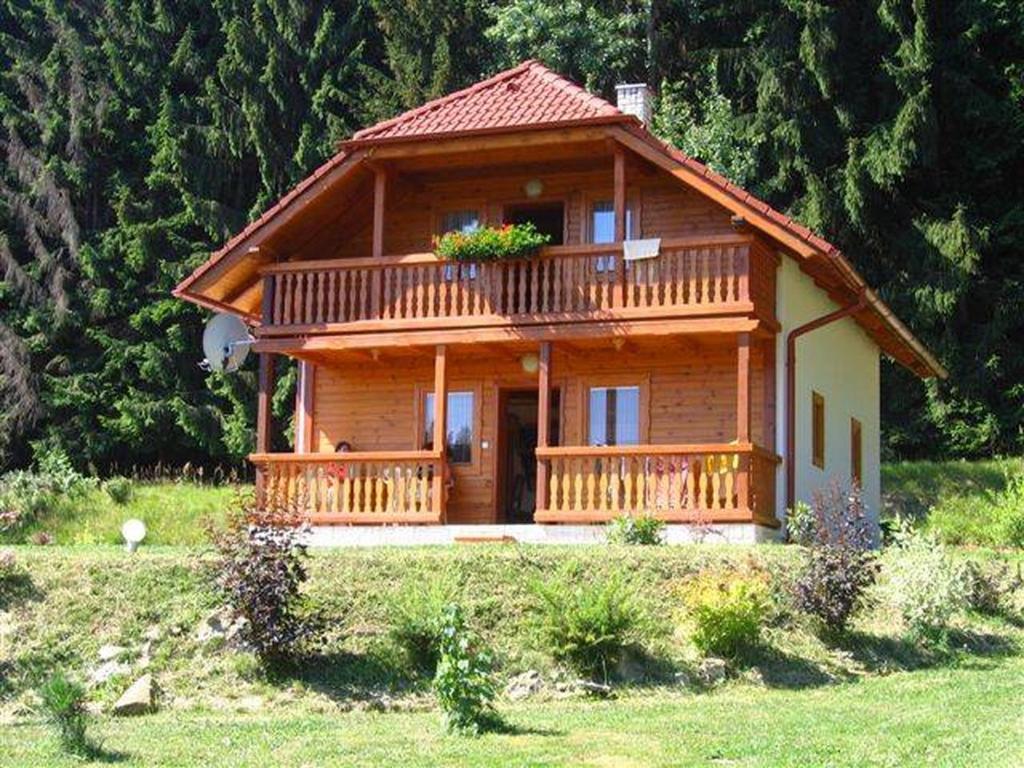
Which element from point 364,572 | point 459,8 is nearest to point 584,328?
point 364,572

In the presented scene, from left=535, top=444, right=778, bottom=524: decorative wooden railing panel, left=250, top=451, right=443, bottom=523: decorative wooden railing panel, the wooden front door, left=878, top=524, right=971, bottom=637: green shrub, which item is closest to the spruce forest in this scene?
the wooden front door

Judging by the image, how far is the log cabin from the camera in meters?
22.5

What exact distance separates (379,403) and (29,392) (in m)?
15.2

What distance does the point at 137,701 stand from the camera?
51.7ft

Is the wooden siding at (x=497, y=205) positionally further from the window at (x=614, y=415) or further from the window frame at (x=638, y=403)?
the window at (x=614, y=415)

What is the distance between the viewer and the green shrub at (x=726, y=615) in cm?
1628

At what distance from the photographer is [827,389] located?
1024 inches

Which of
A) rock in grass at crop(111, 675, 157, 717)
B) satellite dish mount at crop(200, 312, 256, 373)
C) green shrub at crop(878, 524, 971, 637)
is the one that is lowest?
rock in grass at crop(111, 675, 157, 717)

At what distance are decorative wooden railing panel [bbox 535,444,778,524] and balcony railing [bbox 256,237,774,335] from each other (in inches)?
72.6

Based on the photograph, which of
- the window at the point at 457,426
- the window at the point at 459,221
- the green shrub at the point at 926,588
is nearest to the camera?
the green shrub at the point at 926,588

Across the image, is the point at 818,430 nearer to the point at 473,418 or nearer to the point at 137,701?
the point at 473,418

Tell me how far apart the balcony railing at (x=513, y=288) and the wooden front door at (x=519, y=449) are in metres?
2.30

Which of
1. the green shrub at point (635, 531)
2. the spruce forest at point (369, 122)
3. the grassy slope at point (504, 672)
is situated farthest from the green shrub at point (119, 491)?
the green shrub at point (635, 531)

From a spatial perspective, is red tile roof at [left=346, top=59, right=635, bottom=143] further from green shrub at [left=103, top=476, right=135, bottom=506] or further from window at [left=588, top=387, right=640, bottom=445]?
green shrub at [left=103, top=476, right=135, bottom=506]
